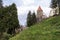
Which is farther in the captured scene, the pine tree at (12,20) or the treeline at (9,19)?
the pine tree at (12,20)

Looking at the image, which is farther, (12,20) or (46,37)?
(12,20)

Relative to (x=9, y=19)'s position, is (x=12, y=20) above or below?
below

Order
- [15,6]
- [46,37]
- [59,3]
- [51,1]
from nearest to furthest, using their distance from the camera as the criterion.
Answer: [46,37], [59,3], [51,1], [15,6]

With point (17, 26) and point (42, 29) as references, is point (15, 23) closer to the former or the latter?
point (17, 26)

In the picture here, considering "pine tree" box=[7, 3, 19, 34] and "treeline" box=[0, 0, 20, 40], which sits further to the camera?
"pine tree" box=[7, 3, 19, 34]

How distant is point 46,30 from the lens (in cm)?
3381

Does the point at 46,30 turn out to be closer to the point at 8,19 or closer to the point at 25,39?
the point at 25,39

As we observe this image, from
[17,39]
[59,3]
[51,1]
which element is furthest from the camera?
[51,1]

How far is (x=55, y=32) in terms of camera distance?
31.4 m

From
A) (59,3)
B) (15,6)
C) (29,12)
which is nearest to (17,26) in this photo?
(15,6)

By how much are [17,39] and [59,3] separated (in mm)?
23476

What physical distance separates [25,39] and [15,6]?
54457 mm

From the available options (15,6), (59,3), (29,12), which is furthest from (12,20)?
(29,12)

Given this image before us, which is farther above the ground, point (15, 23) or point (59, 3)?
point (59, 3)
